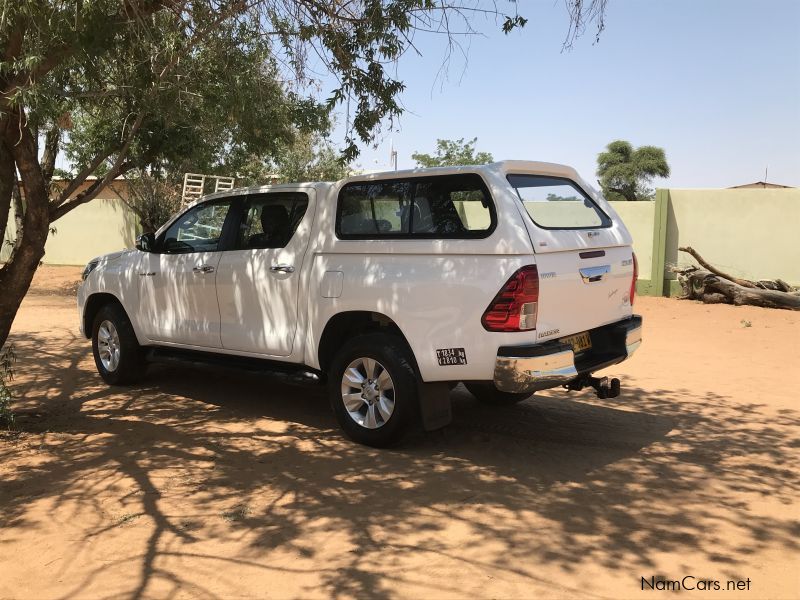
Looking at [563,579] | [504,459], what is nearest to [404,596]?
[563,579]

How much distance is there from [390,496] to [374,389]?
1.00 metres

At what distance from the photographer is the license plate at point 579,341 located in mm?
5075

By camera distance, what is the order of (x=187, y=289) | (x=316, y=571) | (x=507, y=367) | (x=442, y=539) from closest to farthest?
(x=316, y=571) < (x=442, y=539) < (x=507, y=367) < (x=187, y=289)

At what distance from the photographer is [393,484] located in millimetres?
4805

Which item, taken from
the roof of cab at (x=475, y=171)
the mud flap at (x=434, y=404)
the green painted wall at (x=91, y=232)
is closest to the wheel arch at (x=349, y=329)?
the mud flap at (x=434, y=404)

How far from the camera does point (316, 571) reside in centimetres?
362

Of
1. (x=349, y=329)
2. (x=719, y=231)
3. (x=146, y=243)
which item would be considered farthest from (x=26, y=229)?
(x=719, y=231)

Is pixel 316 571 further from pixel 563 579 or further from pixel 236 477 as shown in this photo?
pixel 236 477

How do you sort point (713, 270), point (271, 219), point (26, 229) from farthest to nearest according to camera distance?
1. point (713, 270)
2. point (271, 219)
3. point (26, 229)

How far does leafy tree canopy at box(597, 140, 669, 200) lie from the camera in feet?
149

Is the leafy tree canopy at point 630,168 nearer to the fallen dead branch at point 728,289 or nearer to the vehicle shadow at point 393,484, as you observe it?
the fallen dead branch at point 728,289

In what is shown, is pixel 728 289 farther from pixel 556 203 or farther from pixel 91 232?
pixel 91 232

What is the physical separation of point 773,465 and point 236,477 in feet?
12.1

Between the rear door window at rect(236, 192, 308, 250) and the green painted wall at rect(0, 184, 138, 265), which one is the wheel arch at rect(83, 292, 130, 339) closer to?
the rear door window at rect(236, 192, 308, 250)
